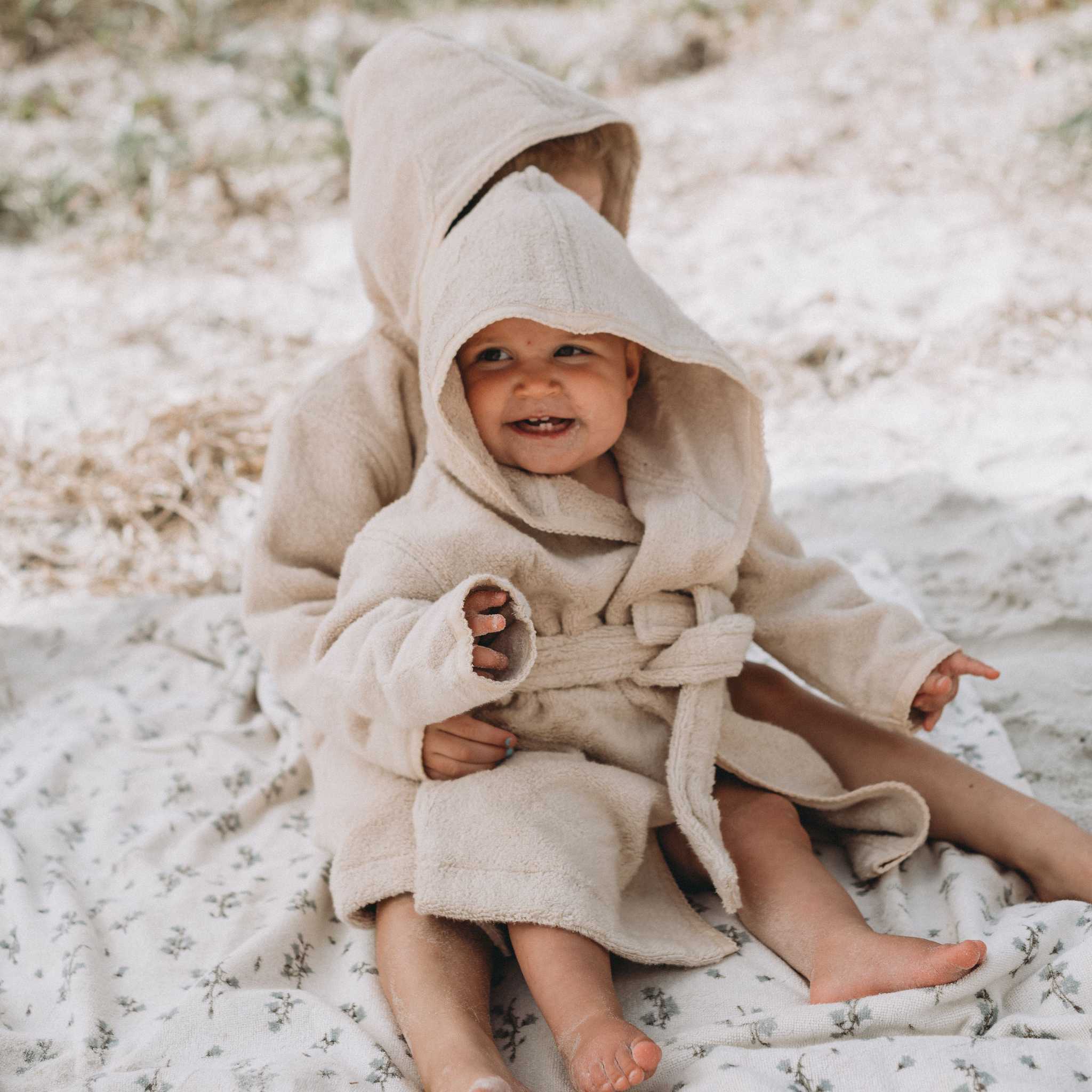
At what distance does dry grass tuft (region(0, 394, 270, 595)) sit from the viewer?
3.18m

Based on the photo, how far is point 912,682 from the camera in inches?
74.0

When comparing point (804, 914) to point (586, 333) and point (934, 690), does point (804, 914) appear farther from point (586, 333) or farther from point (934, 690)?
point (586, 333)

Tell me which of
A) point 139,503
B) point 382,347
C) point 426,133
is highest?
point 426,133

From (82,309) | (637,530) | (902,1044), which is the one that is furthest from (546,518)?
(82,309)

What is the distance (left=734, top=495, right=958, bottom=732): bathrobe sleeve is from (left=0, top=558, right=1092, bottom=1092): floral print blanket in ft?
0.88

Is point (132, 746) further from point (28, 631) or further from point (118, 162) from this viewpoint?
point (118, 162)

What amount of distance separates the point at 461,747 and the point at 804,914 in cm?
54

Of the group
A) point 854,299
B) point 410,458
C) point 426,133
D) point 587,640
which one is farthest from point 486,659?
point 854,299

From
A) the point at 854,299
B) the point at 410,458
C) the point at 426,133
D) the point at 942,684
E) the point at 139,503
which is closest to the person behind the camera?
the point at 942,684

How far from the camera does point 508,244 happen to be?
1701 millimetres

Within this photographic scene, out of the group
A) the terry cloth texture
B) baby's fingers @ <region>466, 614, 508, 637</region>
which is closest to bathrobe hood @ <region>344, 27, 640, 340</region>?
the terry cloth texture

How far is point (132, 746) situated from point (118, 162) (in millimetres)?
3689

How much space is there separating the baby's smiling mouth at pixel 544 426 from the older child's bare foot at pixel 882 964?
82 centimetres

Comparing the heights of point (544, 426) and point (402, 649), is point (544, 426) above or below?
above
